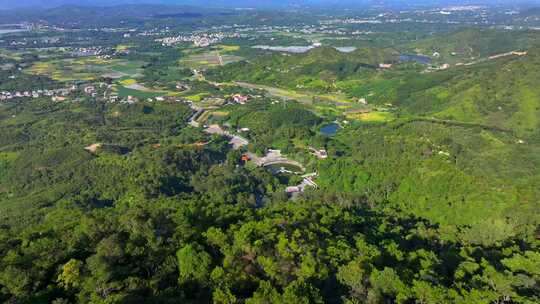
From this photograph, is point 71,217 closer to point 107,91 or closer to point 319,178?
point 319,178

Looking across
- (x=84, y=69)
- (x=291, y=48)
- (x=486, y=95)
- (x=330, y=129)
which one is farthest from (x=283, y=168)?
(x=291, y=48)

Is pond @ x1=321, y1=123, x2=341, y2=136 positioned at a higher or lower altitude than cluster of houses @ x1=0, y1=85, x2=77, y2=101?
lower

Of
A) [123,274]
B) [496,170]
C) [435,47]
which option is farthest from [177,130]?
[435,47]

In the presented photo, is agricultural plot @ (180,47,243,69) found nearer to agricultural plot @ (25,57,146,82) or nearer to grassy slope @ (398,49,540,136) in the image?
agricultural plot @ (25,57,146,82)

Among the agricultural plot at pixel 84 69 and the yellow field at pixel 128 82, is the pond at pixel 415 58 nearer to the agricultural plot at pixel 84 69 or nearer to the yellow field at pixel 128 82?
the yellow field at pixel 128 82

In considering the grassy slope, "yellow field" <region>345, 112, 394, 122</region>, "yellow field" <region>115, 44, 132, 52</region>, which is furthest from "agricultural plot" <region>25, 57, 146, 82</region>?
the grassy slope

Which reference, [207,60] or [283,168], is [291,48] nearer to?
[207,60]
